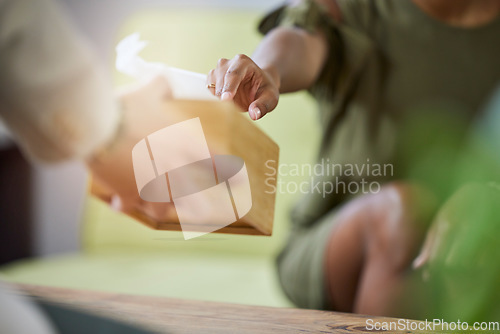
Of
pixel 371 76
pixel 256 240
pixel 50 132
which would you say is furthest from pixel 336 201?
pixel 256 240

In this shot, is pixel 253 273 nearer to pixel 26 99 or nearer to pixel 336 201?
pixel 336 201

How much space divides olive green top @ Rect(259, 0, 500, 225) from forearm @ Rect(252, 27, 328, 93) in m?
0.01

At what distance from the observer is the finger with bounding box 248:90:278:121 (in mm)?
243

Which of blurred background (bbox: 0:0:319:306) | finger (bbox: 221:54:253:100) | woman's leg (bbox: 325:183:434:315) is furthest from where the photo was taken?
blurred background (bbox: 0:0:319:306)

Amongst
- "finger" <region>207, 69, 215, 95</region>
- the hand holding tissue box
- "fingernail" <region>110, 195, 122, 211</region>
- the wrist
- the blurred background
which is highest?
"finger" <region>207, 69, 215, 95</region>

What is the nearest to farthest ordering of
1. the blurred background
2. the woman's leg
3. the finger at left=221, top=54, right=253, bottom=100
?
1. the finger at left=221, top=54, right=253, bottom=100
2. the woman's leg
3. the blurred background

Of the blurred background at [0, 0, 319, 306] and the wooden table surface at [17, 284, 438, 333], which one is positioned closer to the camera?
the wooden table surface at [17, 284, 438, 333]

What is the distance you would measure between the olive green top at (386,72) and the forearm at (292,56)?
0.04 ft

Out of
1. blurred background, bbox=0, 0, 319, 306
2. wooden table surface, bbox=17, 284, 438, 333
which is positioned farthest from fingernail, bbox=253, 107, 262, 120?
blurred background, bbox=0, 0, 319, 306

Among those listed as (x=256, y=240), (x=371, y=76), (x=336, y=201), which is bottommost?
(x=256, y=240)

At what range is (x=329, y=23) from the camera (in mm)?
393

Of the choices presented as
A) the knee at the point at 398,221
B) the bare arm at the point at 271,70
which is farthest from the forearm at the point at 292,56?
the knee at the point at 398,221

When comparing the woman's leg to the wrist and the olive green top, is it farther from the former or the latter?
the wrist

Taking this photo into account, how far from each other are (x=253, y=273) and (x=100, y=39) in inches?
15.7
